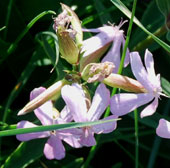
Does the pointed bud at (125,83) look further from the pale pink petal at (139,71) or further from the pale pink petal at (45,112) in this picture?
the pale pink petal at (45,112)

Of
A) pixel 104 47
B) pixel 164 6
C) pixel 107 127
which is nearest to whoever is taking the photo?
pixel 107 127

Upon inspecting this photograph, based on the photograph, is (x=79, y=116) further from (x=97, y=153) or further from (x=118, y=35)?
(x=97, y=153)

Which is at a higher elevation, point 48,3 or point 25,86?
point 48,3

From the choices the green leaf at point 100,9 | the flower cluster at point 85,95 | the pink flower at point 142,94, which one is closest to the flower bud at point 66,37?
the flower cluster at point 85,95

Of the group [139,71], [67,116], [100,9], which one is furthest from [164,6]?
[67,116]

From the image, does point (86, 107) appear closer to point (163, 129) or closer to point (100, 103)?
point (100, 103)

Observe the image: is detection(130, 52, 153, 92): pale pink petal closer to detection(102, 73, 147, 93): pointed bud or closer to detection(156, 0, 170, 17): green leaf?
detection(102, 73, 147, 93): pointed bud

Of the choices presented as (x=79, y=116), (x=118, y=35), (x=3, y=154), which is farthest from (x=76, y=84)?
(x=3, y=154)
